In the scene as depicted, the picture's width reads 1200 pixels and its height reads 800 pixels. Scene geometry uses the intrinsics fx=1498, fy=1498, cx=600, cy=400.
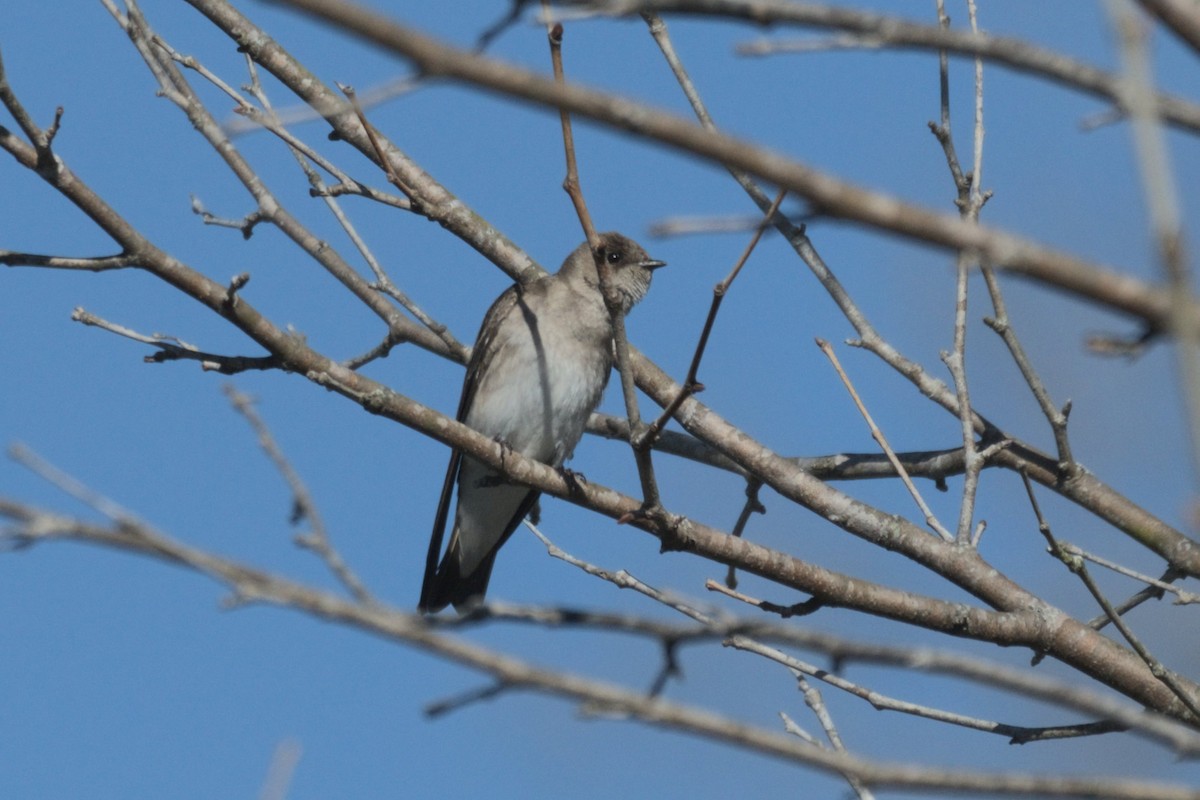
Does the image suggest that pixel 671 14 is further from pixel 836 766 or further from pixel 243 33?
pixel 243 33

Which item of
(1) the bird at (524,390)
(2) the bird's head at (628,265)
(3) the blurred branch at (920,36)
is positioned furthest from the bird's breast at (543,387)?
(3) the blurred branch at (920,36)

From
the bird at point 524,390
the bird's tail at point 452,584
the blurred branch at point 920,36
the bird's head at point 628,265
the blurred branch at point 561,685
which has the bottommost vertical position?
the blurred branch at point 561,685

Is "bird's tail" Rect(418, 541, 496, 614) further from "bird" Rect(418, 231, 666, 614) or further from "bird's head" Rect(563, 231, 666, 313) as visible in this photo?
"bird's head" Rect(563, 231, 666, 313)

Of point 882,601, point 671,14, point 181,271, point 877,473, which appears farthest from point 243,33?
point 671,14

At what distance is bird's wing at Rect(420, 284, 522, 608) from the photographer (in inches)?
324

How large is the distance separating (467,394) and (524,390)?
0.52m

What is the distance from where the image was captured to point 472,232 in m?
6.53

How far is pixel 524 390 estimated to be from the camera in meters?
8.23

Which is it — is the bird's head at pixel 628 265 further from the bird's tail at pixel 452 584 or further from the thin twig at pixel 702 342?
the thin twig at pixel 702 342

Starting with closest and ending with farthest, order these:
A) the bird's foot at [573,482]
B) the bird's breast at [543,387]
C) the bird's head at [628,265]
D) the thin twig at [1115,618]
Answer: the thin twig at [1115,618] < the bird's foot at [573,482] < the bird's breast at [543,387] < the bird's head at [628,265]

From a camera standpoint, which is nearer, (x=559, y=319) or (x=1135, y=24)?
(x=1135, y=24)

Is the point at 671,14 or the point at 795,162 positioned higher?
the point at 671,14

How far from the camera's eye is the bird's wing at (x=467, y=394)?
324 inches

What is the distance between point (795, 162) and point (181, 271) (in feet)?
9.81
